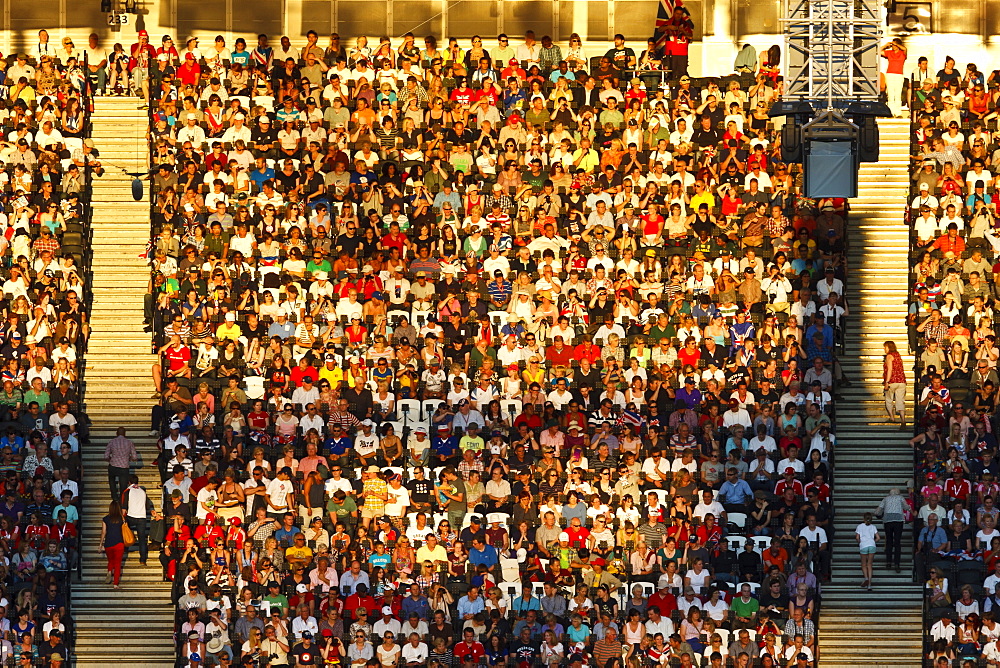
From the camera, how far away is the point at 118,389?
34562mm

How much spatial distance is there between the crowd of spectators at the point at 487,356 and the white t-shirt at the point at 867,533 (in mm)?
490

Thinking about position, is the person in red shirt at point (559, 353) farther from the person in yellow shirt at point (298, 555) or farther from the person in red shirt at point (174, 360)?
the person in red shirt at point (174, 360)

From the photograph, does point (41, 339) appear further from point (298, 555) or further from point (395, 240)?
point (395, 240)

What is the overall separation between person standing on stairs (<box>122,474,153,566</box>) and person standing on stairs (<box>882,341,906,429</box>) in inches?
439

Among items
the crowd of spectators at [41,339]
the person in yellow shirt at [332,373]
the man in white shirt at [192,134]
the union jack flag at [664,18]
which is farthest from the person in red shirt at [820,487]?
→ the man in white shirt at [192,134]

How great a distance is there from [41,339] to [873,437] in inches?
498

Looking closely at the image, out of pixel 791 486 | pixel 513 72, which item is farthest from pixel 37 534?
pixel 791 486

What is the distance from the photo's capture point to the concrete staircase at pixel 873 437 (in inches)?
1303

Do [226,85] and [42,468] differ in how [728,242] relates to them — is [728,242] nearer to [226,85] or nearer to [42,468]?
[226,85]

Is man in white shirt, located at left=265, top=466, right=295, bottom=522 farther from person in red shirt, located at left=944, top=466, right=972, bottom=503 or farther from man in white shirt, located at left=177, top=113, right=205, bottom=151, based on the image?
person in red shirt, located at left=944, top=466, right=972, bottom=503

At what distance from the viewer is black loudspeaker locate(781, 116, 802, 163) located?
32.0 meters

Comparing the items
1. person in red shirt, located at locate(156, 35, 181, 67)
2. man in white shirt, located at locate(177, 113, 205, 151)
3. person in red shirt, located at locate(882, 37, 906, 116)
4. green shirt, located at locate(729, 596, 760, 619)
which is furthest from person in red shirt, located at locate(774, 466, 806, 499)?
person in red shirt, located at locate(156, 35, 181, 67)

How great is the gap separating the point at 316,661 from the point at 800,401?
26.6 ft

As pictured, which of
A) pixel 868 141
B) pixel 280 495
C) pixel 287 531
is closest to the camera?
pixel 868 141
